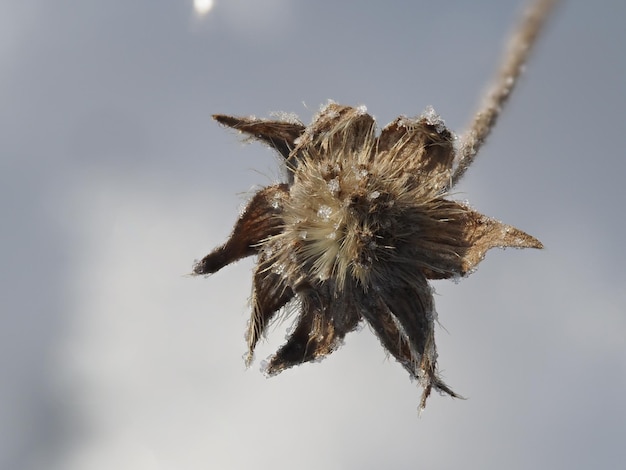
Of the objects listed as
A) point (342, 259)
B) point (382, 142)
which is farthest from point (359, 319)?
point (382, 142)

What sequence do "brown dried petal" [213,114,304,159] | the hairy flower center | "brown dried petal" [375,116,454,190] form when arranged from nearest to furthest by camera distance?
the hairy flower center → "brown dried petal" [375,116,454,190] → "brown dried petal" [213,114,304,159]

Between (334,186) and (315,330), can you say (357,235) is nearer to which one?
(334,186)

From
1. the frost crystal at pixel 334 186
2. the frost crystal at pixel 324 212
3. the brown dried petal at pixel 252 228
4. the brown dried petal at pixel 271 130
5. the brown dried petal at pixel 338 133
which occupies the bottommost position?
the brown dried petal at pixel 252 228

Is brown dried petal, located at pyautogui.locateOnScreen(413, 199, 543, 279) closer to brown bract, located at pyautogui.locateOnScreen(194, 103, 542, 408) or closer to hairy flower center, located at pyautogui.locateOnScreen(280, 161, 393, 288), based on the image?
brown bract, located at pyautogui.locateOnScreen(194, 103, 542, 408)

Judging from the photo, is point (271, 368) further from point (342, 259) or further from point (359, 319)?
point (342, 259)

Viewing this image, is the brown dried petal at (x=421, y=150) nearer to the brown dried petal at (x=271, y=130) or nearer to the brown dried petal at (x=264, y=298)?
the brown dried petal at (x=271, y=130)

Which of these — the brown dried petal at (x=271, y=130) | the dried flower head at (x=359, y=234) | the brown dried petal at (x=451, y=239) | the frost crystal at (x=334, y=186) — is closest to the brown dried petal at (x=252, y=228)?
the dried flower head at (x=359, y=234)

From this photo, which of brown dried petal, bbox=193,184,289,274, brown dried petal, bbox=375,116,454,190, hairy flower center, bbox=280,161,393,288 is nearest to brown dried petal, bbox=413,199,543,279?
brown dried petal, bbox=375,116,454,190
